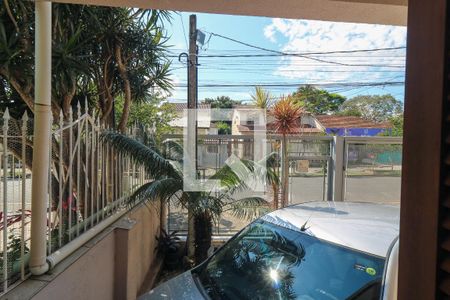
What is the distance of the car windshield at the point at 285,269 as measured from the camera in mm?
1865

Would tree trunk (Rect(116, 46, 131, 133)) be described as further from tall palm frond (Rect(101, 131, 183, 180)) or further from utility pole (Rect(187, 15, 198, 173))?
utility pole (Rect(187, 15, 198, 173))

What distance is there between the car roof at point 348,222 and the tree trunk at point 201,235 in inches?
89.7

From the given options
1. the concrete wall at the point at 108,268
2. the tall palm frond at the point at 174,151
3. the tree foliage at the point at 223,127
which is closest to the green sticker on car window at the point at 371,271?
the concrete wall at the point at 108,268

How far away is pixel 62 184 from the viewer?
286cm

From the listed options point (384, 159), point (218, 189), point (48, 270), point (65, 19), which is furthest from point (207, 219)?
point (384, 159)

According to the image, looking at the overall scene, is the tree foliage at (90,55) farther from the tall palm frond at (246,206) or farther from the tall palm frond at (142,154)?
the tall palm frond at (246,206)

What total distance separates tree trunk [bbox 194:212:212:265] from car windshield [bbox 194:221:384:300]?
2.16m

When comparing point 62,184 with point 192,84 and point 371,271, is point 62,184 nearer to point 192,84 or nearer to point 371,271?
point 371,271

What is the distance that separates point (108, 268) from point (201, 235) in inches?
66.7

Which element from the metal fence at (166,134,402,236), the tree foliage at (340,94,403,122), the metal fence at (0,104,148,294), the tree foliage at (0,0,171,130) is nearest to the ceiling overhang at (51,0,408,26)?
the metal fence at (0,104,148,294)

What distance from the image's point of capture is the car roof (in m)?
2.01

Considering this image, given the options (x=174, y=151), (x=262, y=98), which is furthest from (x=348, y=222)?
(x=262, y=98)

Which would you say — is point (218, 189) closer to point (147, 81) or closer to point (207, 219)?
point (207, 219)

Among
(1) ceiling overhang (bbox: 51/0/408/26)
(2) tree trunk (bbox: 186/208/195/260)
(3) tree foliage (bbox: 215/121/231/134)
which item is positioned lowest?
(2) tree trunk (bbox: 186/208/195/260)
